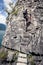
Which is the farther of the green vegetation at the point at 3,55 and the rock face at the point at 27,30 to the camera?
the green vegetation at the point at 3,55

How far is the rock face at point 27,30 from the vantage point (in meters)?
7.93

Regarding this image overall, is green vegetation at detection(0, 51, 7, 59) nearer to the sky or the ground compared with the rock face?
nearer to the ground

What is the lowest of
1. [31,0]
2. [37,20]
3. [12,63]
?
[12,63]

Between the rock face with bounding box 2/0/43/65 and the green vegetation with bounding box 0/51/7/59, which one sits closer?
the rock face with bounding box 2/0/43/65

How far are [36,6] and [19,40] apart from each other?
1.35 metres

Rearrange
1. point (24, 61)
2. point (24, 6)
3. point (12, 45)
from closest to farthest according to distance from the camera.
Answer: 1. point (24, 61)
2. point (12, 45)
3. point (24, 6)

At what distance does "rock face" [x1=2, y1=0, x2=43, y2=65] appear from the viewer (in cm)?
793

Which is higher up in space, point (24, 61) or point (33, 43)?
point (33, 43)

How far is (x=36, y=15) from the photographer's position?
8.27 metres

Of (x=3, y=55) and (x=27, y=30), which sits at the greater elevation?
(x=27, y=30)

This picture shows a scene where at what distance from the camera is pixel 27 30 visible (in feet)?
27.2

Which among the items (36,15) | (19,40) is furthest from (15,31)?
(36,15)

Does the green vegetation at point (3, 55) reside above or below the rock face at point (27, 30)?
below

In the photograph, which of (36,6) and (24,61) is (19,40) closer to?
(24,61)
